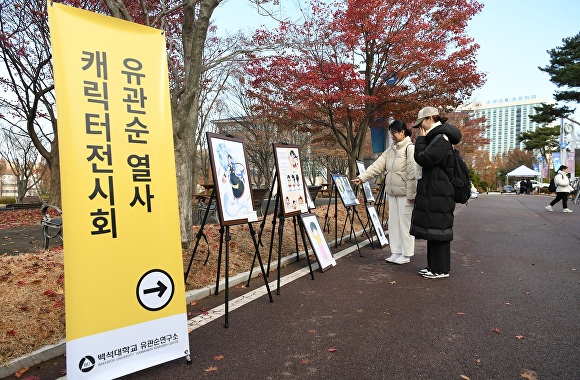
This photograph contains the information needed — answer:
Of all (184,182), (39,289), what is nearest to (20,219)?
(184,182)

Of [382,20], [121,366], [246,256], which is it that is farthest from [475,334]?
[382,20]

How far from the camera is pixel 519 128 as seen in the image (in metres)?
90.3

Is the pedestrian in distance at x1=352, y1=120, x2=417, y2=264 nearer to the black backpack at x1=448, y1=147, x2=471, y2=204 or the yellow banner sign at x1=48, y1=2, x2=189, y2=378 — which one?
the black backpack at x1=448, y1=147, x2=471, y2=204

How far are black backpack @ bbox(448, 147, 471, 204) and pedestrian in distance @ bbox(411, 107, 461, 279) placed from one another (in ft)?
0.18

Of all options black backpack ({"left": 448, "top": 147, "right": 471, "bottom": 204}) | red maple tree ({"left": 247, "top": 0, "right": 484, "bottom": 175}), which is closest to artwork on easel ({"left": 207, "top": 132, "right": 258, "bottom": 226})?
black backpack ({"left": 448, "top": 147, "right": 471, "bottom": 204})

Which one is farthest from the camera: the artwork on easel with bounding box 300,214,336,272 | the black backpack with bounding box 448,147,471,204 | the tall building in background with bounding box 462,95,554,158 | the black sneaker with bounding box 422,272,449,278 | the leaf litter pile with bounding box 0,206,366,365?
the tall building in background with bounding box 462,95,554,158

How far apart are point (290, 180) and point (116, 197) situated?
2.76 meters

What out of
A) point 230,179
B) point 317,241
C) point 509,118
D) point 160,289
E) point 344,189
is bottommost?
point 317,241

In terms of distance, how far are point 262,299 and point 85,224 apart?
243cm

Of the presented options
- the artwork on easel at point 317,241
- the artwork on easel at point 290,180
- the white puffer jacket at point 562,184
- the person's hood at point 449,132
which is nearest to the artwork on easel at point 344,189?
the artwork on easel at point 317,241

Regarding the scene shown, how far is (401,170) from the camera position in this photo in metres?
6.26

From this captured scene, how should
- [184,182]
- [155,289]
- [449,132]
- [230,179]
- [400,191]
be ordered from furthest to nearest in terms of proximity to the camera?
[184,182] < [400,191] < [449,132] < [230,179] < [155,289]

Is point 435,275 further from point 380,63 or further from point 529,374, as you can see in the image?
point 380,63

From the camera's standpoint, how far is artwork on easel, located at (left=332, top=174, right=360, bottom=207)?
716 cm
